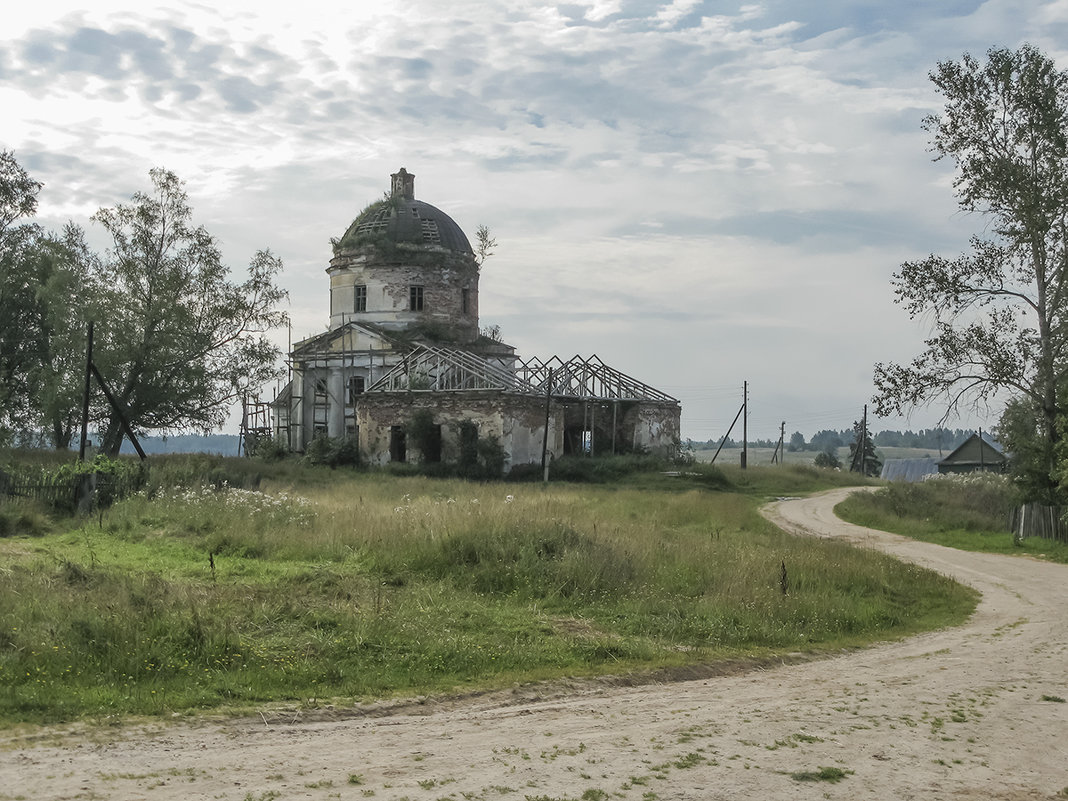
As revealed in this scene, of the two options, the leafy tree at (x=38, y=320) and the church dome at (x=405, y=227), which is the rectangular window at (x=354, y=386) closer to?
the church dome at (x=405, y=227)

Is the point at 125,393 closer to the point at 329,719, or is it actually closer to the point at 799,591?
the point at 799,591

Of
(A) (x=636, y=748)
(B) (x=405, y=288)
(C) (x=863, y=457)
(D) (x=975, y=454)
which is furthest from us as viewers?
(C) (x=863, y=457)

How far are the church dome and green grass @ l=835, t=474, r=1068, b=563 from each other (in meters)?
24.1

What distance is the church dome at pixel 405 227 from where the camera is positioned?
52500 millimetres

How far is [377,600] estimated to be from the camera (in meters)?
A: 12.4

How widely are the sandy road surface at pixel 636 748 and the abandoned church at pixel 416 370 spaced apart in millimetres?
34953

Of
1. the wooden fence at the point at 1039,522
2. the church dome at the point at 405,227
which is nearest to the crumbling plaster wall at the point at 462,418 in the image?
the church dome at the point at 405,227

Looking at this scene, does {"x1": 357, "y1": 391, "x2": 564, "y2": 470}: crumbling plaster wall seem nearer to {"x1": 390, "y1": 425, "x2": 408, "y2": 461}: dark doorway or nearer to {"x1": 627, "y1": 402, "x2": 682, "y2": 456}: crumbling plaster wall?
{"x1": 390, "y1": 425, "x2": 408, "y2": 461}: dark doorway

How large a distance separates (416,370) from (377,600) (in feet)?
114

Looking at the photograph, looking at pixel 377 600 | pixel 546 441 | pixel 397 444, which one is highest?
pixel 546 441

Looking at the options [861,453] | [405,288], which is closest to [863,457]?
[861,453]

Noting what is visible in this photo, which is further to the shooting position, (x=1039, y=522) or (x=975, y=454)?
(x=975, y=454)

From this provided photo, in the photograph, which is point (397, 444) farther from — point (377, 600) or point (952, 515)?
point (377, 600)

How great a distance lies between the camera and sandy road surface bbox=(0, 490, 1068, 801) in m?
6.73
